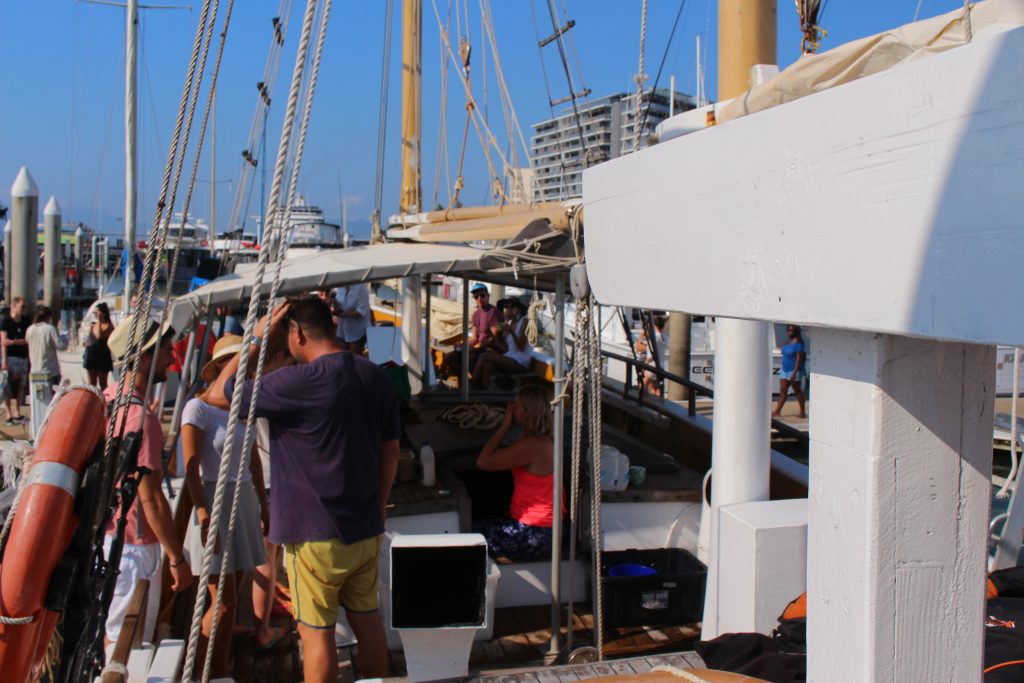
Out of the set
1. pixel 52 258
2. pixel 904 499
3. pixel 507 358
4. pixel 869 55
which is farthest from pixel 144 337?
pixel 52 258

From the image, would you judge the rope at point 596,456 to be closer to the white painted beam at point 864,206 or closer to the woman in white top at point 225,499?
the woman in white top at point 225,499

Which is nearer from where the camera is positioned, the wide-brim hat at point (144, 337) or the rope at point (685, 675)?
the rope at point (685, 675)

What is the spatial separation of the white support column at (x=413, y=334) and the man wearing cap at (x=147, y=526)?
14.7ft

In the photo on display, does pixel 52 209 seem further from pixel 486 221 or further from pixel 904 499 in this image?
pixel 904 499

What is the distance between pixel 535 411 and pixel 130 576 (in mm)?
2145

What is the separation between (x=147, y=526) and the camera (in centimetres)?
382

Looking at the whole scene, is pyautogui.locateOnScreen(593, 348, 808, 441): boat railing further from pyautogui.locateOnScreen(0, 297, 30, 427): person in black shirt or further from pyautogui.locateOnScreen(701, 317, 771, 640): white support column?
pyautogui.locateOnScreen(0, 297, 30, 427): person in black shirt

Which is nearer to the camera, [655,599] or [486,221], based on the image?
[655,599]

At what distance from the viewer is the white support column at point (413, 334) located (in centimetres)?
864

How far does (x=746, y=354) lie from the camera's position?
3809 millimetres

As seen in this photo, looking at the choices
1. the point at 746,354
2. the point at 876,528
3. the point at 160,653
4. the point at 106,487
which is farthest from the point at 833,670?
the point at 160,653

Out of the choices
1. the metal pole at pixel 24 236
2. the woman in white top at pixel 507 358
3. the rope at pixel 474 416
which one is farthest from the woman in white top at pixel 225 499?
the metal pole at pixel 24 236

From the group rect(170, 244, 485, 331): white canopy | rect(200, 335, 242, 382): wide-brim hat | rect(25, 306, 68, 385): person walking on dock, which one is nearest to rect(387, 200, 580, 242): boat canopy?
rect(170, 244, 485, 331): white canopy

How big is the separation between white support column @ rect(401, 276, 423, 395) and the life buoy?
6085 mm
